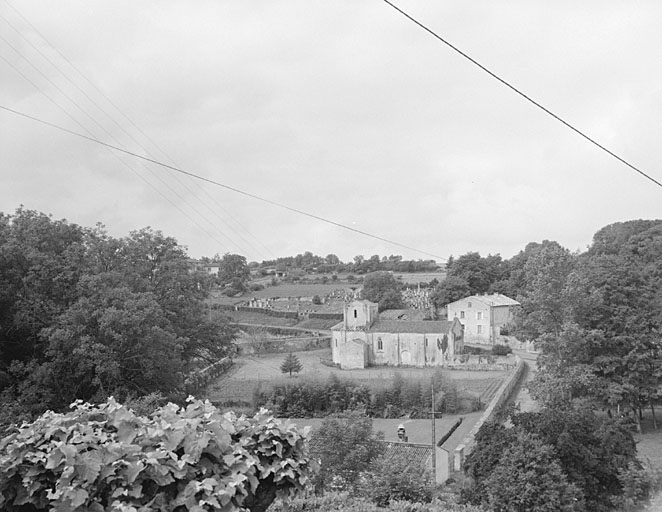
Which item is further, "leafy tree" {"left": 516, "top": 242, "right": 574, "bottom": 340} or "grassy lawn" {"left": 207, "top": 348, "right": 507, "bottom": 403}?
"grassy lawn" {"left": 207, "top": 348, "right": 507, "bottom": 403}

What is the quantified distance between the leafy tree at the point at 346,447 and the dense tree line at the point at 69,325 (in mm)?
5345

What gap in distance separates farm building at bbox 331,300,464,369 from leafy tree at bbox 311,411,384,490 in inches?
1012

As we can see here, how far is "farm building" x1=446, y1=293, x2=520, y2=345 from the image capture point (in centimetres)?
4919

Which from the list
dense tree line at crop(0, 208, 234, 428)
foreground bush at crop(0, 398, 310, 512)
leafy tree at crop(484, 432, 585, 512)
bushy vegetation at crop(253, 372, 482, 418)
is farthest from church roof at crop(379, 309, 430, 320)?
foreground bush at crop(0, 398, 310, 512)

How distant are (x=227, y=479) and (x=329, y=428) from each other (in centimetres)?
1306

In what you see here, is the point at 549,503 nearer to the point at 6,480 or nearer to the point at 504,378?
the point at 6,480

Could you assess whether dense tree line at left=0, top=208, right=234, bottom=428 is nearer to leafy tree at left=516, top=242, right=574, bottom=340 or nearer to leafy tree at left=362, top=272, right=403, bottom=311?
leafy tree at left=516, top=242, right=574, bottom=340

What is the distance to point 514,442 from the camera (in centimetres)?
1151

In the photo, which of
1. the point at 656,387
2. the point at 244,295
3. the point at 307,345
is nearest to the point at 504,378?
the point at 656,387

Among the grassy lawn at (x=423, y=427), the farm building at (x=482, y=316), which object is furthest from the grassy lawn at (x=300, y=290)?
the grassy lawn at (x=423, y=427)

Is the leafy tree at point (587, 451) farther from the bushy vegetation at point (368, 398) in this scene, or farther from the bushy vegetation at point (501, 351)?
the bushy vegetation at point (501, 351)

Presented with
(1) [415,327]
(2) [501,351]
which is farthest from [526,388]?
(2) [501,351]

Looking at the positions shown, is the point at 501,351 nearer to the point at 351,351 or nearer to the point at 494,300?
the point at 494,300

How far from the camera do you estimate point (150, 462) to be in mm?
3506
